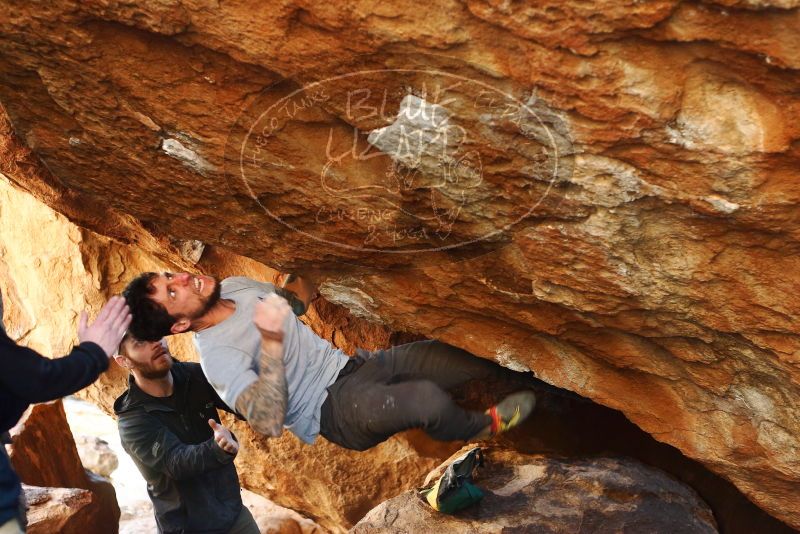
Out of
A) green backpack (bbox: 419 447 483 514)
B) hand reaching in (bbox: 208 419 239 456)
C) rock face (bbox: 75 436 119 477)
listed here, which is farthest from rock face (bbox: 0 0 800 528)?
rock face (bbox: 75 436 119 477)

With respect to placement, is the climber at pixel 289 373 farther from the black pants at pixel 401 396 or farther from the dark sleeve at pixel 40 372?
the dark sleeve at pixel 40 372

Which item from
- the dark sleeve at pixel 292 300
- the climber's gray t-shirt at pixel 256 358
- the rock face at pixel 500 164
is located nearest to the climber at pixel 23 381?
the climber's gray t-shirt at pixel 256 358

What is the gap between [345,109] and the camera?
2645mm

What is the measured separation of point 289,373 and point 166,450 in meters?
0.59

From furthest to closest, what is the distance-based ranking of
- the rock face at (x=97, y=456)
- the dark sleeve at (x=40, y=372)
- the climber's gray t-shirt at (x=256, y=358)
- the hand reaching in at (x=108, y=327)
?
the rock face at (x=97, y=456), the climber's gray t-shirt at (x=256, y=358), the hand reaching in at (x=108, y=327), the dark sleeve at (x=40, y=372)

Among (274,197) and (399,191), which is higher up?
(399,191)

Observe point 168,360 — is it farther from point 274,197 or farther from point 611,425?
point 611,425

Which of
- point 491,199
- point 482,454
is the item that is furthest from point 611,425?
point 491,199

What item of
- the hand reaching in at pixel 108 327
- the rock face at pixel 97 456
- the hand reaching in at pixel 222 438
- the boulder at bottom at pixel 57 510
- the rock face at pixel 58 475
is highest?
the hand reaching in at pixel 108 327

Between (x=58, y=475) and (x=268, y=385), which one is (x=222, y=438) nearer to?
(x=268, y=385)

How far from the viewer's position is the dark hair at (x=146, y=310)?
11.1ft

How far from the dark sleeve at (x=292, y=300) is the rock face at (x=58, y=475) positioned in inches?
66.0

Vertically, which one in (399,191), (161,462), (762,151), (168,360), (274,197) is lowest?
(161,462)

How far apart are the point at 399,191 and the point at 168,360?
1.40 metres
